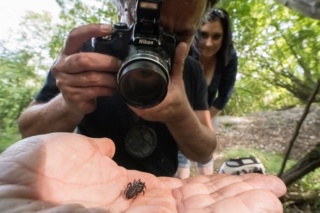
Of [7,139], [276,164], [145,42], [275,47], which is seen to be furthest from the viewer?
[275,47]

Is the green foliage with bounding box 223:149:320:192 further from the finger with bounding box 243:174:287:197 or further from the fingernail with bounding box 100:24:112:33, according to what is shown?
the fingernail with bounding box 100:24:112:33

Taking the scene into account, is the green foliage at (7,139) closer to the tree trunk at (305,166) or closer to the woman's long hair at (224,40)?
the woman's long hair at (224,40)

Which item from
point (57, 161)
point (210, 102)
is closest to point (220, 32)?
point (210, 102)

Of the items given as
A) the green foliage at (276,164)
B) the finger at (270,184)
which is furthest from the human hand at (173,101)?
the green foliage at (276,164)

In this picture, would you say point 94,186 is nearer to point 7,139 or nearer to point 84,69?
point 84,69

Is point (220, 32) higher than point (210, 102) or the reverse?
higher

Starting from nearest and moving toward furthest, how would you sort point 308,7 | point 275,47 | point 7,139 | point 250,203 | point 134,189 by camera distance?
point 250,203 < point 134,189 < point 308,7 < point 7,139 < point 275,47

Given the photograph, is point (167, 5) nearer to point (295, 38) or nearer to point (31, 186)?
point (31, 186)

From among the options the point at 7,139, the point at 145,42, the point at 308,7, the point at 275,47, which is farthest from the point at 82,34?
the point at 275,47
